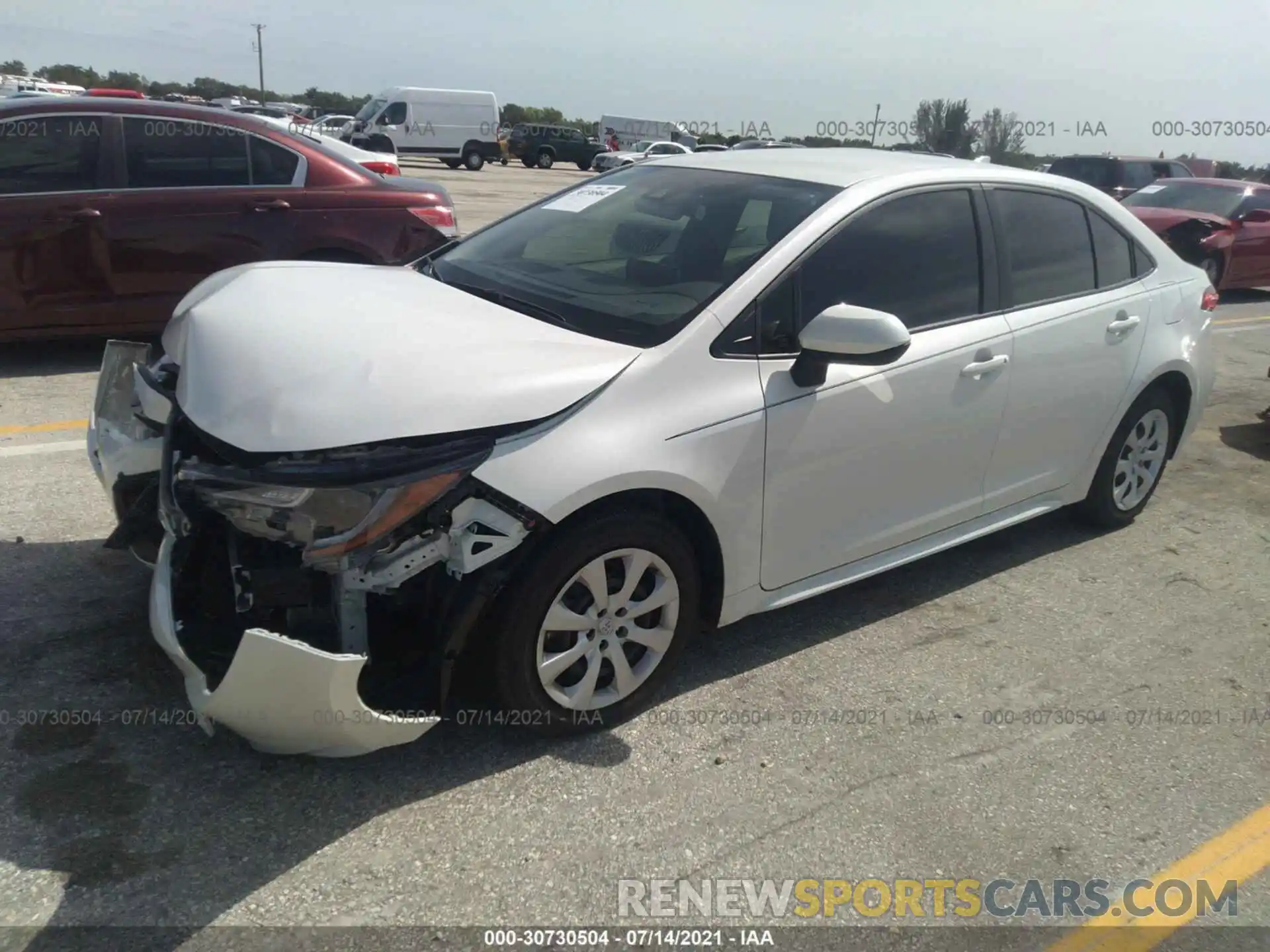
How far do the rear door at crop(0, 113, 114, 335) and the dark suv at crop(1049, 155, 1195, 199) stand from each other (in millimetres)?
13937

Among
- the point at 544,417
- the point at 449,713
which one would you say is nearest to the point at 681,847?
the point at 449,713

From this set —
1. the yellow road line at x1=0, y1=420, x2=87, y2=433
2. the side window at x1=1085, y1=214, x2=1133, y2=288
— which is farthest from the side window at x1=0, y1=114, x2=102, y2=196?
the side window at x1=1085, y1=214, x2=1133, y2=288

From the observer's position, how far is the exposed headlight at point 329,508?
2.55 meters

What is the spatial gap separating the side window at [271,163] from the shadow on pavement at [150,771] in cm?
368

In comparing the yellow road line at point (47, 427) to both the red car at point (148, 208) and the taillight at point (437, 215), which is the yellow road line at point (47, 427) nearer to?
the red car at point (148, 208)

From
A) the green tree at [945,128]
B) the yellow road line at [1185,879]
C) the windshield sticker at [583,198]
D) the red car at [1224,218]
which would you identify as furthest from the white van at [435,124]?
the yellow road line at [1185,879]

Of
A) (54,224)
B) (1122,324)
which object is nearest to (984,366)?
(1122,324)

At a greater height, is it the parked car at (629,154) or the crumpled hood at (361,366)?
the parked car at (629,154)

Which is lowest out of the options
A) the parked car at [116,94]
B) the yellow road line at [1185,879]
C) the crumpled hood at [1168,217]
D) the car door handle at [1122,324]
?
the yellow road line at [1185,879]

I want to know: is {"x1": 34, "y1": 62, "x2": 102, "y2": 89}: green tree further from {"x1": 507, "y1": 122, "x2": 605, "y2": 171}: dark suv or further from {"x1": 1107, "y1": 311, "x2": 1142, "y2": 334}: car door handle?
{"x1": 1107, "y1": 311, "x2": 1142, "y2": 334}: car door handle

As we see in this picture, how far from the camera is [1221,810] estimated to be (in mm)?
3057

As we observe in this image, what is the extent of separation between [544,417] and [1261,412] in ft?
21.7

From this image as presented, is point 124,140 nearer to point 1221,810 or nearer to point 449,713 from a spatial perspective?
point 449,713

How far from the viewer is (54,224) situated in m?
6.15
